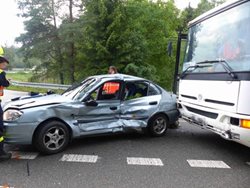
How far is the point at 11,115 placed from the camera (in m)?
4.96

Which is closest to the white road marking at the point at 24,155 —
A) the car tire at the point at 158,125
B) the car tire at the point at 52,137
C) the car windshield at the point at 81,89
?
the car tire at the point at 52,137

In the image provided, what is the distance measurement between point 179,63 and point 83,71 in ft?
55.4

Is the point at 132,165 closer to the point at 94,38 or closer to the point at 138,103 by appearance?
the point at 138,103

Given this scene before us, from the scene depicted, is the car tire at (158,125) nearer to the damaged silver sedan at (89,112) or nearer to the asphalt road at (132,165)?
the damaged silver sedan at (89,112)

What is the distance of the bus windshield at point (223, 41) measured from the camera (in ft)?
15.0

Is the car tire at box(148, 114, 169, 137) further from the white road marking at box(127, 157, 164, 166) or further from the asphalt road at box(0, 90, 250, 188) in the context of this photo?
the white road marking at box(127, 157, 164, 166)

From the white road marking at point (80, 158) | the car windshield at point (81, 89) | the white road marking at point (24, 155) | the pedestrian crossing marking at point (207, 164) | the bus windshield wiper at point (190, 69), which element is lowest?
the white road marking at point (24, 155)

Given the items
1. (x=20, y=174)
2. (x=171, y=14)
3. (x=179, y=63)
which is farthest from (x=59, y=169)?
(x=171, y=14)

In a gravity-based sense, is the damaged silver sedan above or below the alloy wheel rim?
above

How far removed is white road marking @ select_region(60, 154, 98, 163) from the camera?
4883 millimetres

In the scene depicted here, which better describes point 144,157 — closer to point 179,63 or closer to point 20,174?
point 20,174

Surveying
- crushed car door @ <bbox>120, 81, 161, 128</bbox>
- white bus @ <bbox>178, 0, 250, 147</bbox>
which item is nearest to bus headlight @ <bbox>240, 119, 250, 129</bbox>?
white bus @ <bbox>178, 0, 250, 147</bbox>

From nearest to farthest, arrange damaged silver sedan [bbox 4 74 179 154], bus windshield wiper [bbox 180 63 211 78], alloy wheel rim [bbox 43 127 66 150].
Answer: damaged silver sedan [bbox 4 74 179 154]
alloy wheel rim [bbox 43 127 66 150]
bus windshield wiper [bbox 180 63 211 78]

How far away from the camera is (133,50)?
2200 cm
